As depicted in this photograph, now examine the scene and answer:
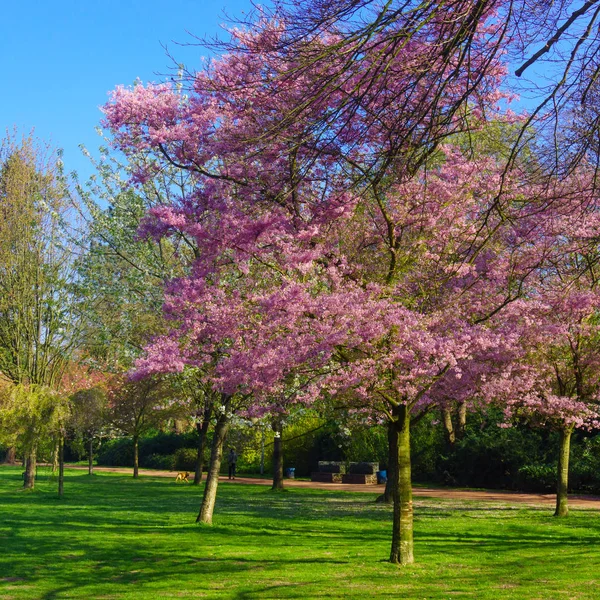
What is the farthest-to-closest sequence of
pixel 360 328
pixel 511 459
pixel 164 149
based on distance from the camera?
1. pixel 511 459
2. pixel 164 149
3. pixel 360 328

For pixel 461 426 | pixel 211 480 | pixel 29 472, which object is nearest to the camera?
pixel 211 480

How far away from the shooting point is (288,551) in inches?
496

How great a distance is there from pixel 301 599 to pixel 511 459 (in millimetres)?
19180

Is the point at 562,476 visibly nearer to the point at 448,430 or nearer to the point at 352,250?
the point at 352,250

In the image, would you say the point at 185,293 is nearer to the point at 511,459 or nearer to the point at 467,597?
the point at 467,597

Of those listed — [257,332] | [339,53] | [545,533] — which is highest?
[339,53]

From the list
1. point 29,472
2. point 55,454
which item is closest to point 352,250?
point 29,472

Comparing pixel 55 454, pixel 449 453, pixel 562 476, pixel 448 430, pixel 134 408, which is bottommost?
pixel 55 454

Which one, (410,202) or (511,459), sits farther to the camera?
(511,459)

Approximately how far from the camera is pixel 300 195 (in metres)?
11.0

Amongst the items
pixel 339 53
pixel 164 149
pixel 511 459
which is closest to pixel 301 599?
pixel 339 53

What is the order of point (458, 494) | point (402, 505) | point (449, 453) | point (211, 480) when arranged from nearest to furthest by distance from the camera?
point (402, 505), point (211, 480), point (458, 494), point (449, 453)

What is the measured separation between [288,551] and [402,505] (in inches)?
102

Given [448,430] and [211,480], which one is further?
[448,430]
